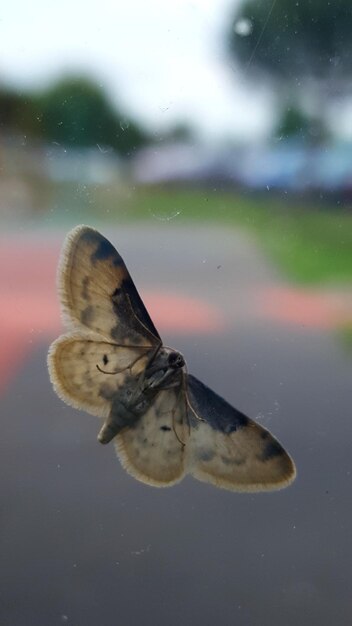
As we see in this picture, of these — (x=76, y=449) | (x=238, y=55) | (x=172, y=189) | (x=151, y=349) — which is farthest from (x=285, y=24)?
(x=76, y=449)

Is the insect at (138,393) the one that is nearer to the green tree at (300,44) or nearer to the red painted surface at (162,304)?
the red painted surface at (162,304)

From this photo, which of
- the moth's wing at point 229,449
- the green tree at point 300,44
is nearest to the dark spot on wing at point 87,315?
the moth's wing at point 229,449

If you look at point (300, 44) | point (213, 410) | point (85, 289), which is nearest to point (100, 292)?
point (85, 289)

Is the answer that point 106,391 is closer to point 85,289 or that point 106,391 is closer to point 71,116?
point 85,289

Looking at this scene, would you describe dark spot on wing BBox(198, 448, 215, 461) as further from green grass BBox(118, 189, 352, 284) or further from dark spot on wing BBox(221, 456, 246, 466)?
green grass BBox(118, 189, 352, 284)

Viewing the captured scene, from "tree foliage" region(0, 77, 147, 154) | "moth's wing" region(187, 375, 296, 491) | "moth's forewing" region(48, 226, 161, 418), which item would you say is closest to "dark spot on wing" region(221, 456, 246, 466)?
"moth's wing" region(187, 375, 296, 491)

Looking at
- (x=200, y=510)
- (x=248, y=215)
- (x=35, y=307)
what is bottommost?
(x=200, y=510)
